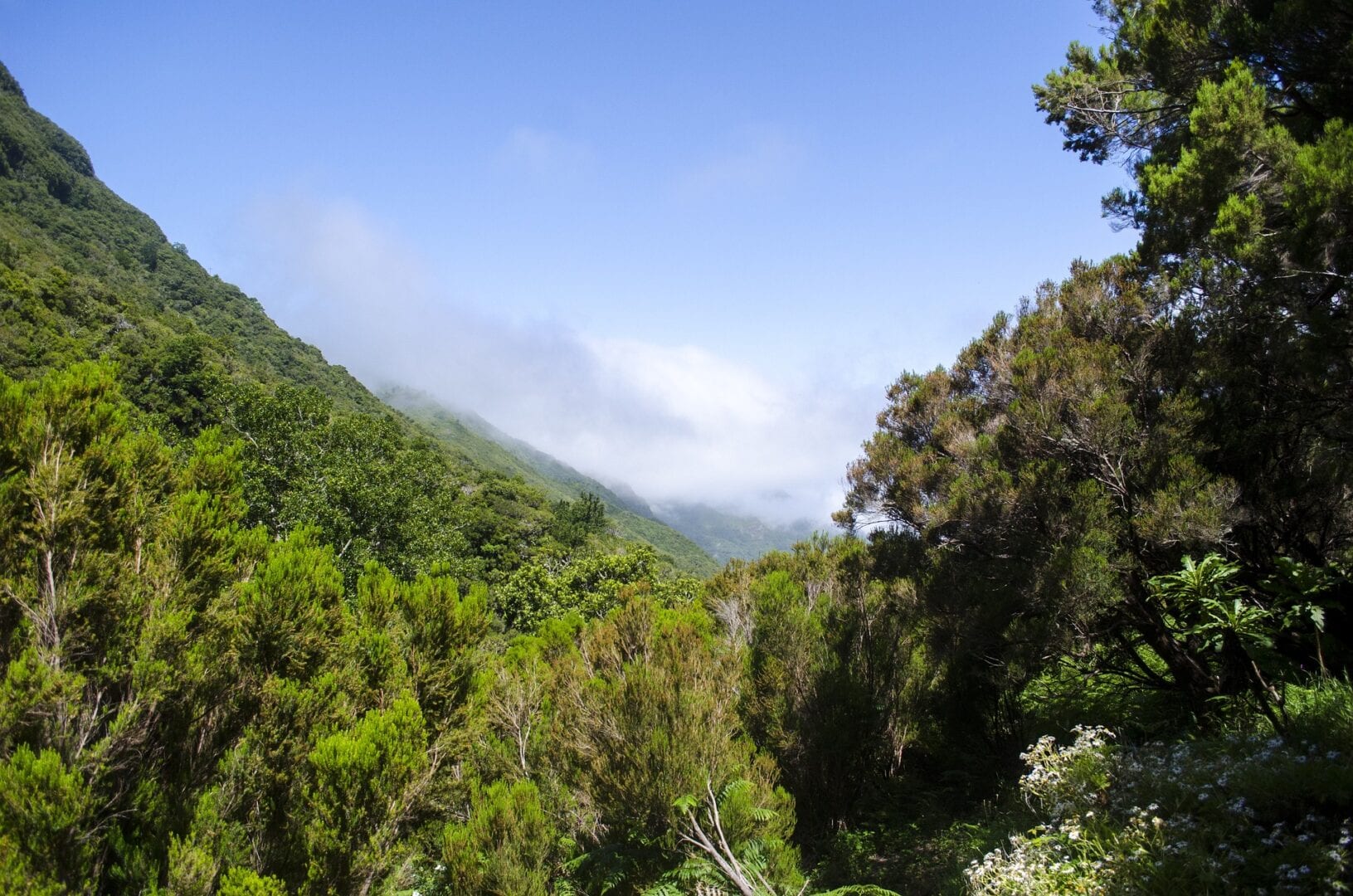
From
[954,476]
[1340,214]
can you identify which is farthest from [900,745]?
[1340,214]

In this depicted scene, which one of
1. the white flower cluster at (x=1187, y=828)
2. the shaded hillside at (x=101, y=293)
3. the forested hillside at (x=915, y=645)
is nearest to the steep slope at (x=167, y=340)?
the shaded hillside at (x=101, y=293)

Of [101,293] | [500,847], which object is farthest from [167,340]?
[500,847]

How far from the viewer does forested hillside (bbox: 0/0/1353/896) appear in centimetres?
376

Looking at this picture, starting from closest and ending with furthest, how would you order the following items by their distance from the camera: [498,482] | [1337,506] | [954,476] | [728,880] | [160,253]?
[728,880] < [1337,506] < [954,476] < [498,482] < [160,253]

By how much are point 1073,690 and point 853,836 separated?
12.6 feet

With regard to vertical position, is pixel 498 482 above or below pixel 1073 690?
below

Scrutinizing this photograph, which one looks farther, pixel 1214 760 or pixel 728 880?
pixel 728 880

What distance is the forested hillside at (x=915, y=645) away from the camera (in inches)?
148

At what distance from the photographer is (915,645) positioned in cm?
926

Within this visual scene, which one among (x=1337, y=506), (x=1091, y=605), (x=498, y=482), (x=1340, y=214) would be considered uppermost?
(x=1340, y=214)

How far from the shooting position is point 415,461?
21.9m

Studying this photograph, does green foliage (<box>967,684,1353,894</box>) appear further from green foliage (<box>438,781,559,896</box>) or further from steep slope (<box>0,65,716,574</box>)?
steep slope (<box>0,65,716,574</box>)

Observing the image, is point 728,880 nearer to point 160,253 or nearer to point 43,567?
point 43,567

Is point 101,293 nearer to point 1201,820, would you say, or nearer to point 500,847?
point 500,847
